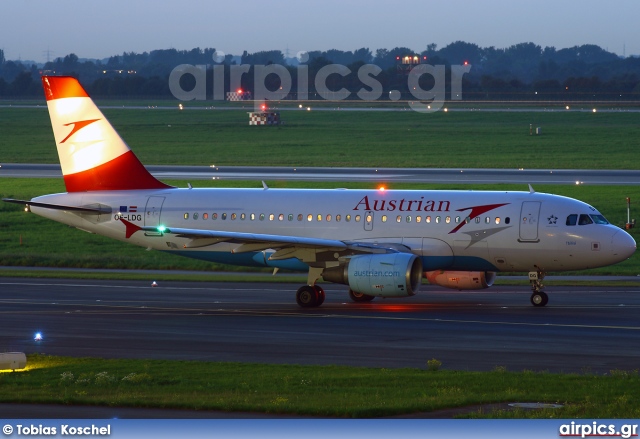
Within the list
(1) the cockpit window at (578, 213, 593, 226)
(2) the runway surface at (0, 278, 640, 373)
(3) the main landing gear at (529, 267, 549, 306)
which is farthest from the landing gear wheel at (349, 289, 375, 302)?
(1) the cockpit window at (578, 213, 593, 226)

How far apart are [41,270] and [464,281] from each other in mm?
20851

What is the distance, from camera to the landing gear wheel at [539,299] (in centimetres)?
3759

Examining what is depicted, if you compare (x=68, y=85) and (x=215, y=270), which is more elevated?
(x=68, y=85)

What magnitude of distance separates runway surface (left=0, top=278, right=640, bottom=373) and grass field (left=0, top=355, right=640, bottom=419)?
2.53m

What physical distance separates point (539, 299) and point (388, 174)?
42.7 metres

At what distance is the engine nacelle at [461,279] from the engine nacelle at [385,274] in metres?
2.63

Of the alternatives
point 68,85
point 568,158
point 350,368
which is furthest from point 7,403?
point 568,158

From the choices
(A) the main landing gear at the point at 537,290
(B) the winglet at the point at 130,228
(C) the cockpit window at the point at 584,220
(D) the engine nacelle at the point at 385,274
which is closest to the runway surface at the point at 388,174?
(A) the main landing gear at the point at 537,290

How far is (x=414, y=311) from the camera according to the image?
36875mm

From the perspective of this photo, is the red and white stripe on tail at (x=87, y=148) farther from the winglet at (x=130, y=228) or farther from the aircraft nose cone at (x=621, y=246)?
the aircraft nose cone at (x=621, y=246)

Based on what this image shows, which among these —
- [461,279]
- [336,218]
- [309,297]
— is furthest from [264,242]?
[461,279]

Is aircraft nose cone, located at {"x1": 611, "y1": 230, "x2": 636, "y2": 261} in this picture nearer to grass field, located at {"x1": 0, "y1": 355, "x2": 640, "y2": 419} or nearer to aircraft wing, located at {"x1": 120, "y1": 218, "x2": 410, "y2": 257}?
aircraft wing, located at {"x1": 120, "y1": 218, "x2": 410, "y2": 257}

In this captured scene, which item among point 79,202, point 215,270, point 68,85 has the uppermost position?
point 68,85

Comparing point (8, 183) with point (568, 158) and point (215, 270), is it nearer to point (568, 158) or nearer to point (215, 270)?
point (215, 270)
